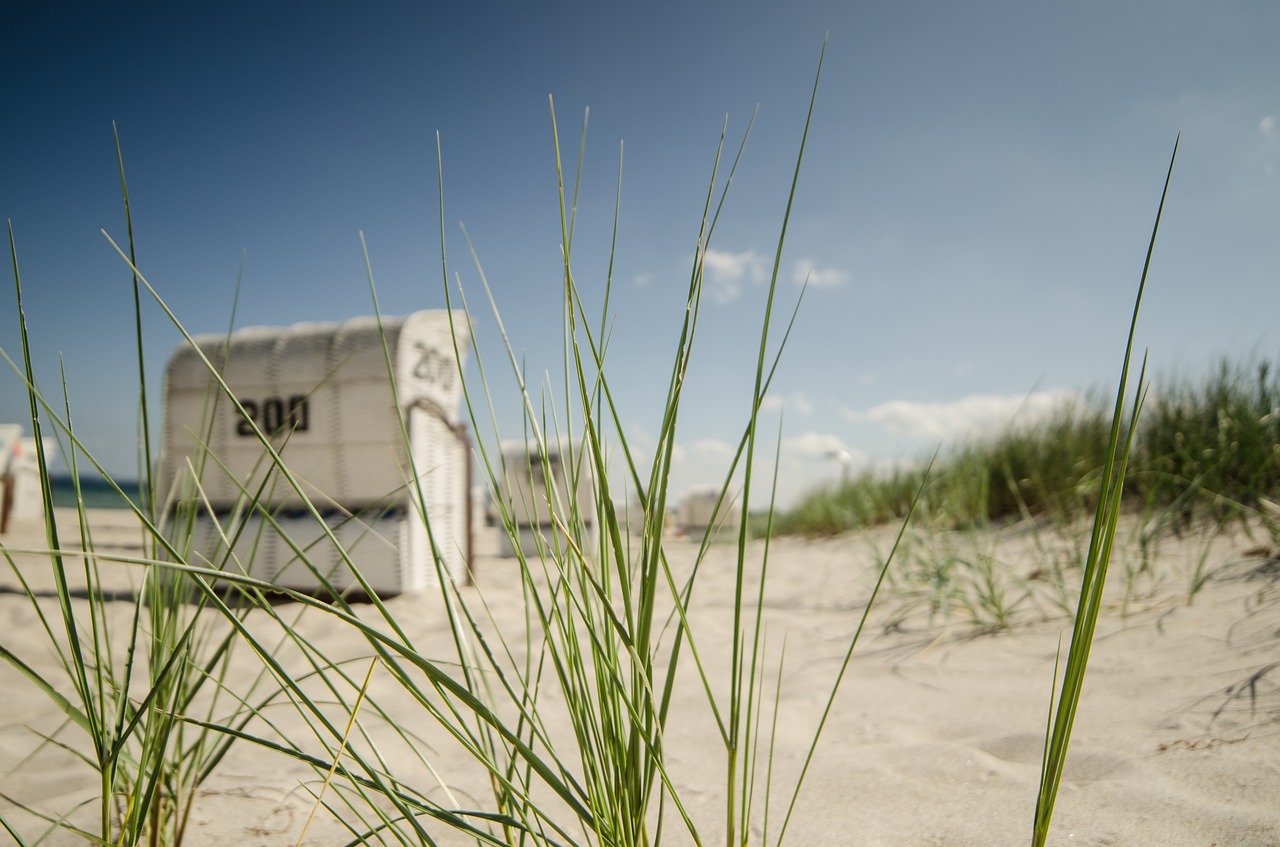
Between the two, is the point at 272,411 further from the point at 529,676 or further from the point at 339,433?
the point at 529,676

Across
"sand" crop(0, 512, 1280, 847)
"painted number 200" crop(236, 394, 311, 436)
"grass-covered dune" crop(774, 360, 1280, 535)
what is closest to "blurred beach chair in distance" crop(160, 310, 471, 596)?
"painted number 200" crop(236, 394, 311, 436)

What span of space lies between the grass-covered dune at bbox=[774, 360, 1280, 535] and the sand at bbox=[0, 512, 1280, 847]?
348 millimetres

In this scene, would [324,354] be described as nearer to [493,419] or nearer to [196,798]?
[196,798]

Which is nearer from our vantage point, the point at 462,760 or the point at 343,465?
the point at 462,760

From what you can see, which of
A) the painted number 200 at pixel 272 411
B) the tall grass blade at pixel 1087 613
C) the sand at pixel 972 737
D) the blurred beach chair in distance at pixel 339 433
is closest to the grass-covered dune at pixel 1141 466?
the sand at pixel 972 737

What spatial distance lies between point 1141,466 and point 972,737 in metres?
2.56

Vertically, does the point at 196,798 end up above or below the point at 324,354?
below

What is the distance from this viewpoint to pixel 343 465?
137 inches

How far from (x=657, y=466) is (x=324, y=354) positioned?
329 cm

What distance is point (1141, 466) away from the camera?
3123 millimetres

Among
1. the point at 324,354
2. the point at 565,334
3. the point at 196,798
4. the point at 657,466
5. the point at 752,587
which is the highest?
the point at 324,354

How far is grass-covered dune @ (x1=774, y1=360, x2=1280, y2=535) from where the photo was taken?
8.30 feet

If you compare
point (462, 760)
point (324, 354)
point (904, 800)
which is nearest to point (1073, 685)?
point (904, 800)

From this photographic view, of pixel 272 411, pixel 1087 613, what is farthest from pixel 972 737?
pixel 272 411
